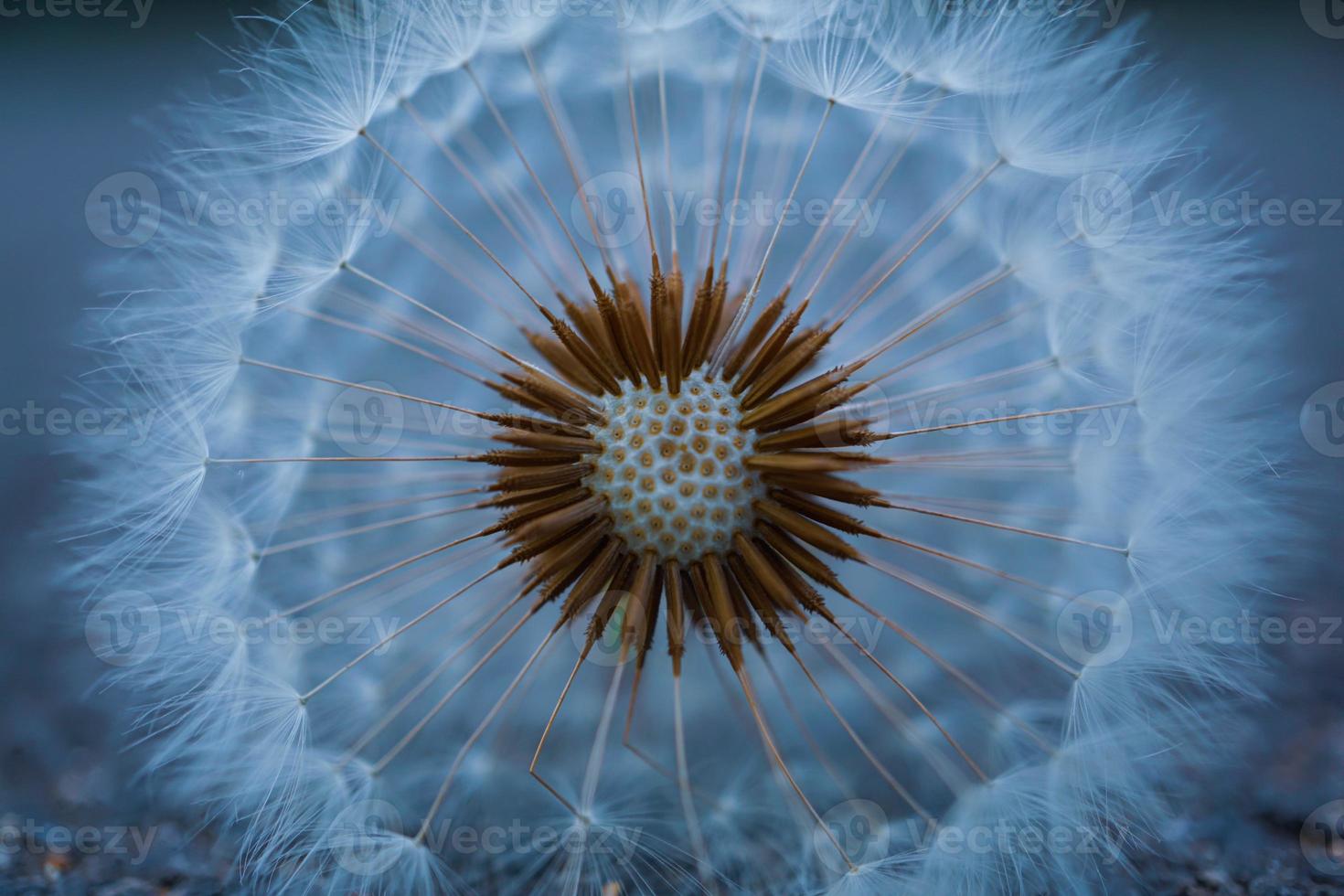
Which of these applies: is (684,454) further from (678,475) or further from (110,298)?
(110,298)

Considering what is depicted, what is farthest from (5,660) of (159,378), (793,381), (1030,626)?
(1030,626)

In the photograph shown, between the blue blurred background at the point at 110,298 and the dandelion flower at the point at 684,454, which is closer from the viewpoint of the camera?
the dandelion flower at the point at 684,454

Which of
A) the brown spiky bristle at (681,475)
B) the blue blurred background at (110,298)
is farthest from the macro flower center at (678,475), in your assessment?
the blue blurred background at (110,298)

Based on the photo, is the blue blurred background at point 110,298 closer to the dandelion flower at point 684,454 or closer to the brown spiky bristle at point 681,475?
the dandelion flower at point 684,454

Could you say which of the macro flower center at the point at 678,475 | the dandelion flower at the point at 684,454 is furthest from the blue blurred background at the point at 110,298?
the macro flower center at the point at 678,475

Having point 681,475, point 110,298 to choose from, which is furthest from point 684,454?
point 110,298

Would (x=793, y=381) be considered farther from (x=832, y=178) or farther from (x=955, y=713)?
(x=955, y=713)
